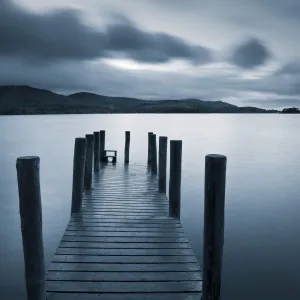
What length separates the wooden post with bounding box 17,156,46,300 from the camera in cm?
355

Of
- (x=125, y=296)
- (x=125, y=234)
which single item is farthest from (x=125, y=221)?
(x=125, y=296)

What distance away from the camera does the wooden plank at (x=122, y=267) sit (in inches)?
174

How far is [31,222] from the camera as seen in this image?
359cm

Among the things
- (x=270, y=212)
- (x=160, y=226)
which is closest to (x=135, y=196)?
(x=160, y=226)

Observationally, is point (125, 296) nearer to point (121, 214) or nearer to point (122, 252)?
point (122, 252)

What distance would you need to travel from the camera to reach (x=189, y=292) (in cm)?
399

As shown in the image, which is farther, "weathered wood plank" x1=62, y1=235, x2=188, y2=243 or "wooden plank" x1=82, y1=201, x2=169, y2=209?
"wooden plank" x1=82, y1=201, x2=169, y2=209

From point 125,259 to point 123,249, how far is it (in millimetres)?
351

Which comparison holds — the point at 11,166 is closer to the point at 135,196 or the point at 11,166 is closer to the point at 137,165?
the point at 137,165

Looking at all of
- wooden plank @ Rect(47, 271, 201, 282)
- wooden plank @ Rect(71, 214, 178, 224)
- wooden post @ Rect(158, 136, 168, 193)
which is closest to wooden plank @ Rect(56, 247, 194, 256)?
→ wooden plank @ Rect(47, 271, 201, 282)

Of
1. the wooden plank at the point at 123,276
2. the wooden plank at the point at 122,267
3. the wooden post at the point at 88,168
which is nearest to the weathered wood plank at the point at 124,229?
the wooden plank at the point at 122,267

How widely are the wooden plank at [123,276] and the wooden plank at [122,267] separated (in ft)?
0.22

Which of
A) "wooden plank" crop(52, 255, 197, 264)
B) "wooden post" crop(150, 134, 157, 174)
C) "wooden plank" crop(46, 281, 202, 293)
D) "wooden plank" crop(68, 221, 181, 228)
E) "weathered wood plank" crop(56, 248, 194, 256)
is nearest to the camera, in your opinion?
"wooden plank" crop(46, 281, 202, 293)

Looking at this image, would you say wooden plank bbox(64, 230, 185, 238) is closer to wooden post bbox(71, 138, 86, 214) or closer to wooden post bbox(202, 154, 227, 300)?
wooden post bbox(71, 138, 86, 214)
